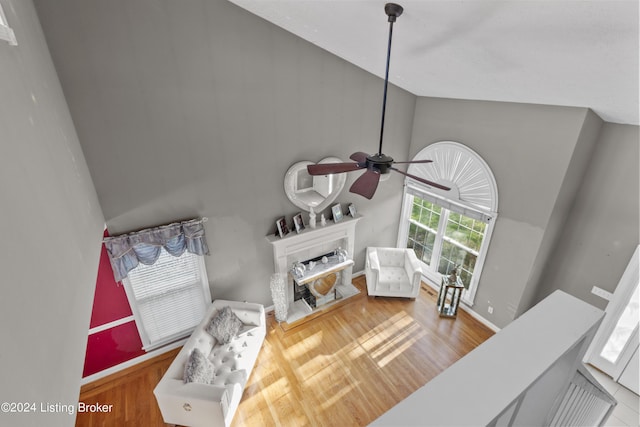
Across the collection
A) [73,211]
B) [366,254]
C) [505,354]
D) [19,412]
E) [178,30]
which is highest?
[178,30]

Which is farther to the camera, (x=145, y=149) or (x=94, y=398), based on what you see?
(x=94, y=398)

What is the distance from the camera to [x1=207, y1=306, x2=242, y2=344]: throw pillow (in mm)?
4113

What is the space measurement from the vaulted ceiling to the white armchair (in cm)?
288

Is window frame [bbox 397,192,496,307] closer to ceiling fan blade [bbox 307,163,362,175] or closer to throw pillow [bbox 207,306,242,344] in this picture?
ceiling fan blade [bbox 307,163,362,175]

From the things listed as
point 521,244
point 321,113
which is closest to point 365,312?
point 521,244

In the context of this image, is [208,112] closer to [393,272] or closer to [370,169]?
[370,169]

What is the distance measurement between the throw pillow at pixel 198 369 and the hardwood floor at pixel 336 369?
0.60 m

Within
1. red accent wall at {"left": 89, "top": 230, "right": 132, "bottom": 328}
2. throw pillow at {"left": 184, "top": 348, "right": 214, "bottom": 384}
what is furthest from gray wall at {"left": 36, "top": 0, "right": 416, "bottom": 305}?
throw pillow at {"left": 184, "top": 348, "right": 214, "bottom": 384}

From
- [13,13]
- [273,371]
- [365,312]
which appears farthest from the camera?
[365,312]

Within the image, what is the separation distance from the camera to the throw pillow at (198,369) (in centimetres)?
341

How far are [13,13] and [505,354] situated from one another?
2.93 m

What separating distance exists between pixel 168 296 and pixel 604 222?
5797 millimetres

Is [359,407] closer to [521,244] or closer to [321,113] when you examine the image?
[521,244]

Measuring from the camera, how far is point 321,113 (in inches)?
172
